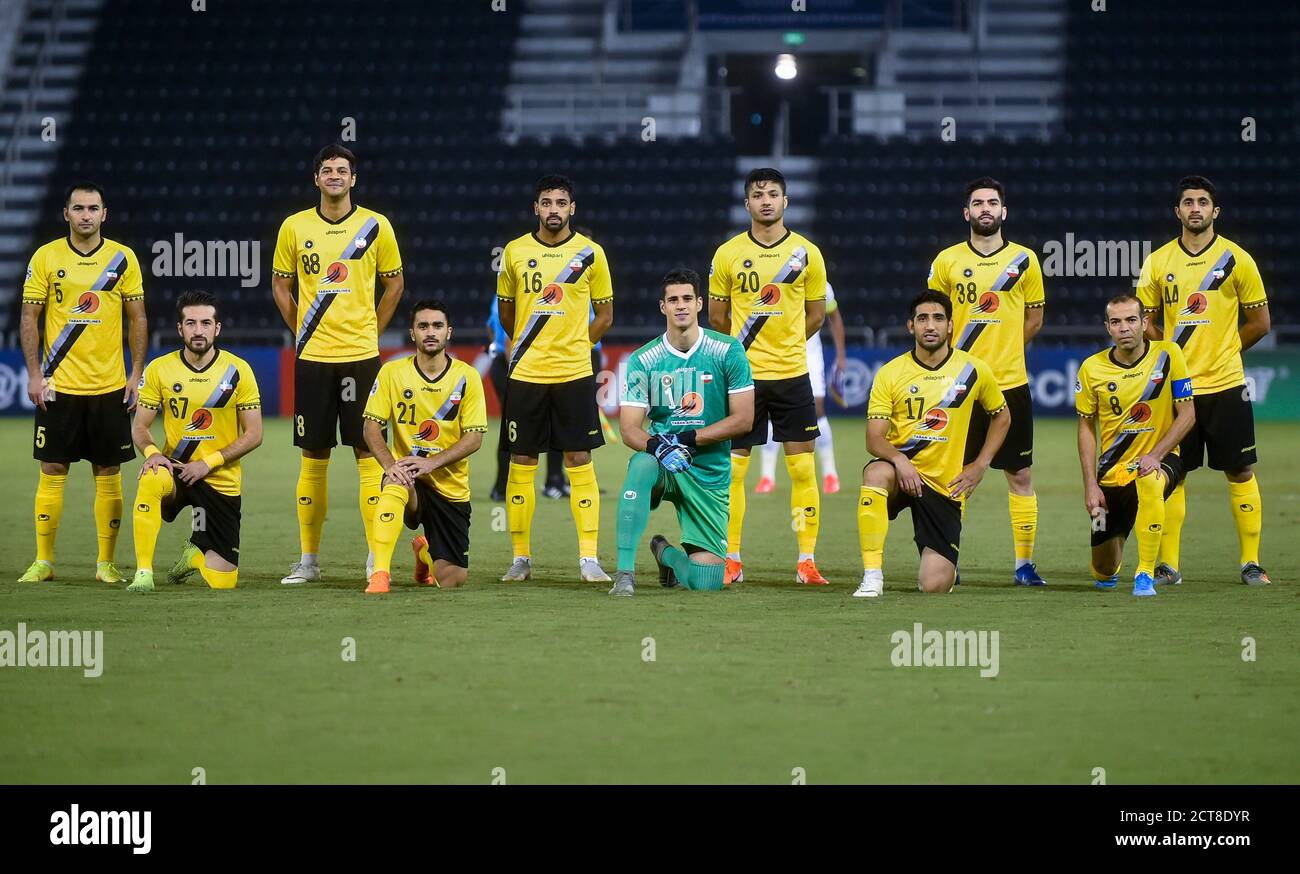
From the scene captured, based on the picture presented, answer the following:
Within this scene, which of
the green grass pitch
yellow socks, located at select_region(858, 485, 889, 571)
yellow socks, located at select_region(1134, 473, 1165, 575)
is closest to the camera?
the green grass pitch

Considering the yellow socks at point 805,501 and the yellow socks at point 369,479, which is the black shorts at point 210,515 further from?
the yellow socks at point 805,501

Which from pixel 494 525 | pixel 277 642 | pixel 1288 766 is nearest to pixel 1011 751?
pixel 1288 766

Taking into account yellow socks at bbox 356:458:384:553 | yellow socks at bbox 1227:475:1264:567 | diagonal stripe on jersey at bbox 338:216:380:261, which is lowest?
yellow socks at bbox 1227:475:1264:567

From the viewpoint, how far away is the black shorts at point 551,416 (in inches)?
337

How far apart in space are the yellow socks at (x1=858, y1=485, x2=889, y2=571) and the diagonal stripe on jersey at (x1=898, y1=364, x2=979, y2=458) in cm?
34

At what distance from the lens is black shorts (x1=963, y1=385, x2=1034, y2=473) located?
8.50m

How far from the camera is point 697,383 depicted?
26.9 feet

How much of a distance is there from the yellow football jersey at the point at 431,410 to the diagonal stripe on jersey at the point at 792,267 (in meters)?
1.64

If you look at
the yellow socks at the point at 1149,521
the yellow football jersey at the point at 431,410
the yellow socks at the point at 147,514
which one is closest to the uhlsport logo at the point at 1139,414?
the yellow socks at the point at 1149,521

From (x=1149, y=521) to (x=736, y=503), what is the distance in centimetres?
206

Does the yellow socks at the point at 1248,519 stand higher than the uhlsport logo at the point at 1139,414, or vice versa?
the uhlsport logo at the point at 1139,414

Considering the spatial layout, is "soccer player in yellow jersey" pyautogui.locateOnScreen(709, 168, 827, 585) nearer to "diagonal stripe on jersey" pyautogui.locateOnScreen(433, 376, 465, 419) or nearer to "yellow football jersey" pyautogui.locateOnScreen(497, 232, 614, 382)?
"yellow football jersey" pyautogui.locateOnScreen(497, 232, 614, 382)

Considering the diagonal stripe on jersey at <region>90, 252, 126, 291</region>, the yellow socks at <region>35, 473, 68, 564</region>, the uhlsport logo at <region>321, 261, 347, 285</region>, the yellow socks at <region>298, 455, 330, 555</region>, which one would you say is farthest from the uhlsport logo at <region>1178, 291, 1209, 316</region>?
the yellow socks at <region>35, 473, 68, 564</region>

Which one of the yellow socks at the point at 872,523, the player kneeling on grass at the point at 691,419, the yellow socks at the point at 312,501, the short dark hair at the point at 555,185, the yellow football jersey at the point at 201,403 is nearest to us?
the yellow socks at the point at 872,523
